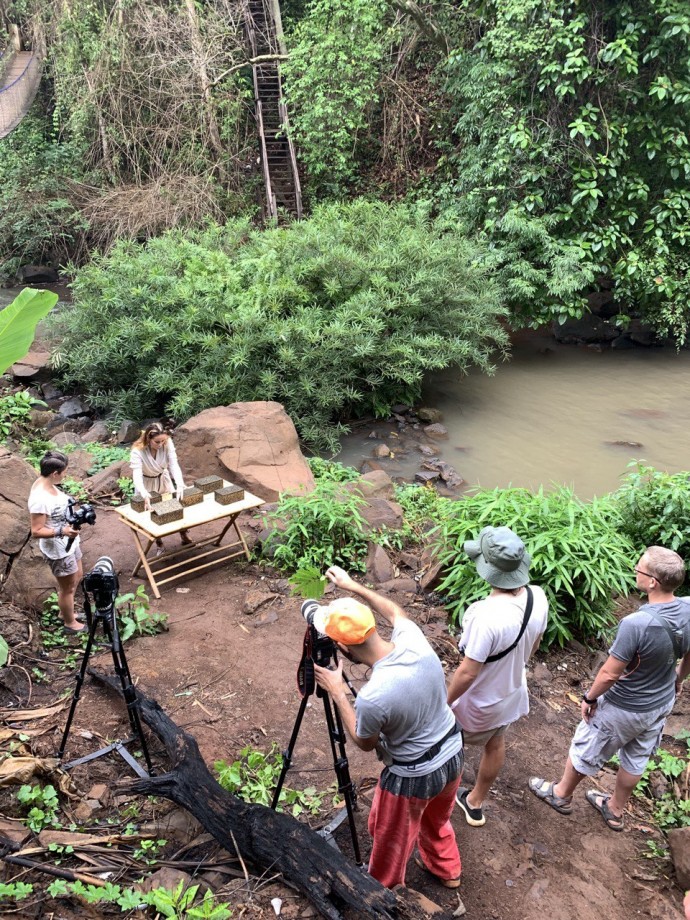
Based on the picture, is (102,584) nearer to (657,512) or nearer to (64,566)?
(64,566)

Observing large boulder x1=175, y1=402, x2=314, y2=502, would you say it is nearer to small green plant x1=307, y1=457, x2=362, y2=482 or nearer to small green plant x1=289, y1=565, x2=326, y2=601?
small green plant x1=307, y1=457, x2=362, y2=482

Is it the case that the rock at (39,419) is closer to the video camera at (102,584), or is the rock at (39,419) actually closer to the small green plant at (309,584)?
the video camera at (102,584)

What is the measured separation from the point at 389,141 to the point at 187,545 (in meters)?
12.1

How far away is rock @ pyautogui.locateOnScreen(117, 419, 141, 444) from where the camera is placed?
998cm

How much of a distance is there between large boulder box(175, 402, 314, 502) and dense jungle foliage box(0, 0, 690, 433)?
4.69 feet

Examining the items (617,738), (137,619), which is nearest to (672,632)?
(617,738)

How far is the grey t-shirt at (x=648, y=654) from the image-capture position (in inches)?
130

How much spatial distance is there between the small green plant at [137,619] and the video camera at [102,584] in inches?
62.5

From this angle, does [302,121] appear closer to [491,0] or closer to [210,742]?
[491,0]

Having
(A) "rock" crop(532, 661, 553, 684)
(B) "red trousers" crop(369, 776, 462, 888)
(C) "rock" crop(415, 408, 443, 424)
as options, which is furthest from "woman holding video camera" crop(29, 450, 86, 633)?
(C) "rock" crop(415, 408, 443, 424)

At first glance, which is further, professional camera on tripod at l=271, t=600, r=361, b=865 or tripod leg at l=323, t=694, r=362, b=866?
tripod leg at l=323, t=694, r=362, b=866

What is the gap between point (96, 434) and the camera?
392 inches

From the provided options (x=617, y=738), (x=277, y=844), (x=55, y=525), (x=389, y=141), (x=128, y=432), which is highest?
(x=389, y=141)

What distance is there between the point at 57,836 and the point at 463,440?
8168 mm
